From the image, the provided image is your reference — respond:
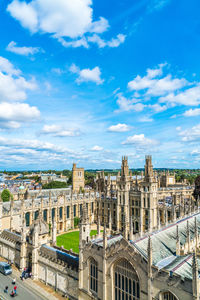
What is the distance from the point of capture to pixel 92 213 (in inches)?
2783

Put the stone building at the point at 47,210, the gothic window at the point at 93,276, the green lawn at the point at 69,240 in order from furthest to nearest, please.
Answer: the stone building at the point at 47,210 → the green lawn at the point at 69,240 → the gothic window at the point at 93,276

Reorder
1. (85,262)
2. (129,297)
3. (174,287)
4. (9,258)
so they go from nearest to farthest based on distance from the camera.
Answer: (174,287) < (129,297) < (85,262) < (9,258)

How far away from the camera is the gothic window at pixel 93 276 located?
24.9m

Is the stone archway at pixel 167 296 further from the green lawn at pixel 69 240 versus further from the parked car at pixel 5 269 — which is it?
the green lawn at pixel 69 240

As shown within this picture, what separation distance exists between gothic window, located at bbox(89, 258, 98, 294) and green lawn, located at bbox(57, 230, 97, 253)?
2062 centimetres

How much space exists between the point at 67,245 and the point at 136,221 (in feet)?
63.9

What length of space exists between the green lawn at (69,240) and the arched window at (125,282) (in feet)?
79.3

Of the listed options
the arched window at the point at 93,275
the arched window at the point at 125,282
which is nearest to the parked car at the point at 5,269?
the arched window at the point at 93,275

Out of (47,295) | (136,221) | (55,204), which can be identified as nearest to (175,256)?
(47,295)


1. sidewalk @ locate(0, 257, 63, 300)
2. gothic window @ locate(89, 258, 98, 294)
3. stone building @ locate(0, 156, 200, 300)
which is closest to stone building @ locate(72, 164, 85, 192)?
stone building @ locate(0, 156, 200, 300)

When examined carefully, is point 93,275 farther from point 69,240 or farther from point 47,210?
point 47,210

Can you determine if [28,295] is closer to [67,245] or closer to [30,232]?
[30,232]

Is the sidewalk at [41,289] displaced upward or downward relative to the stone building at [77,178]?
downward

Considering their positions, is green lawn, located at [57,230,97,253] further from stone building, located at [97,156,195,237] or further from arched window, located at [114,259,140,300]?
arched window, located at [114,259,140,300]
